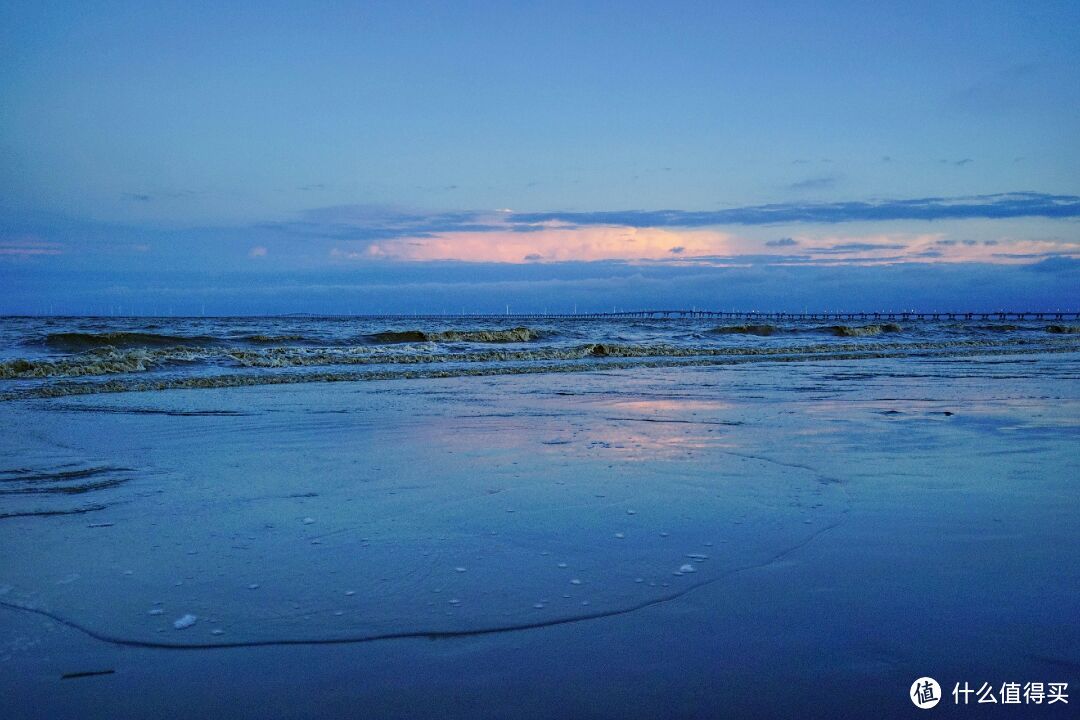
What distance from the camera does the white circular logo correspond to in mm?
2326

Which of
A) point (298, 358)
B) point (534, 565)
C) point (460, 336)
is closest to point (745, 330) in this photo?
point (460, 336)

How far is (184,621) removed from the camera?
2910 millimetres

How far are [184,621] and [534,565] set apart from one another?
1.39m

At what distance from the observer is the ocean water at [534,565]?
2455mm

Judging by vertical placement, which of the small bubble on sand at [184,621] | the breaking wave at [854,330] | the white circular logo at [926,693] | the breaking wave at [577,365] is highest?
the breaking wave at [854,330]

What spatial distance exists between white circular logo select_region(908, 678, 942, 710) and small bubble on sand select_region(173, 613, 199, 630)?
7.78 feet

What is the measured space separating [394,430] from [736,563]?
4705 millimetres

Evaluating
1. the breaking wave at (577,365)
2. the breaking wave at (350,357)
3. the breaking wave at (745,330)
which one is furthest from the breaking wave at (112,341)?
the breaking wave at (745,330)

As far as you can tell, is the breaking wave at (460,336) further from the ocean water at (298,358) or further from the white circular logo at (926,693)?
the white circular logo at (926,693)

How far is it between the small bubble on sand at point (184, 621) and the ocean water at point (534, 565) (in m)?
0.01

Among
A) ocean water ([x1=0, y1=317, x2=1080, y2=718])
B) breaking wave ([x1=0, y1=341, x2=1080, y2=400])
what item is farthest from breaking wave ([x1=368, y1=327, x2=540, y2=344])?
ocean water ([x1=0, y1=317, x2=1080, y2=718])

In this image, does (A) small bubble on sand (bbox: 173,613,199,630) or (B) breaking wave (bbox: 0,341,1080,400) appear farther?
(B) breaking wave (bbox: 0,341,1080,400)

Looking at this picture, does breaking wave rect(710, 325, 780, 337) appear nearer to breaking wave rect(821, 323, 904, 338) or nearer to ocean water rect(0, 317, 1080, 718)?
breaking wave rect(821, 323, 904, 338)

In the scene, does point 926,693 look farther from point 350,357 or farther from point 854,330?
point 854,330
